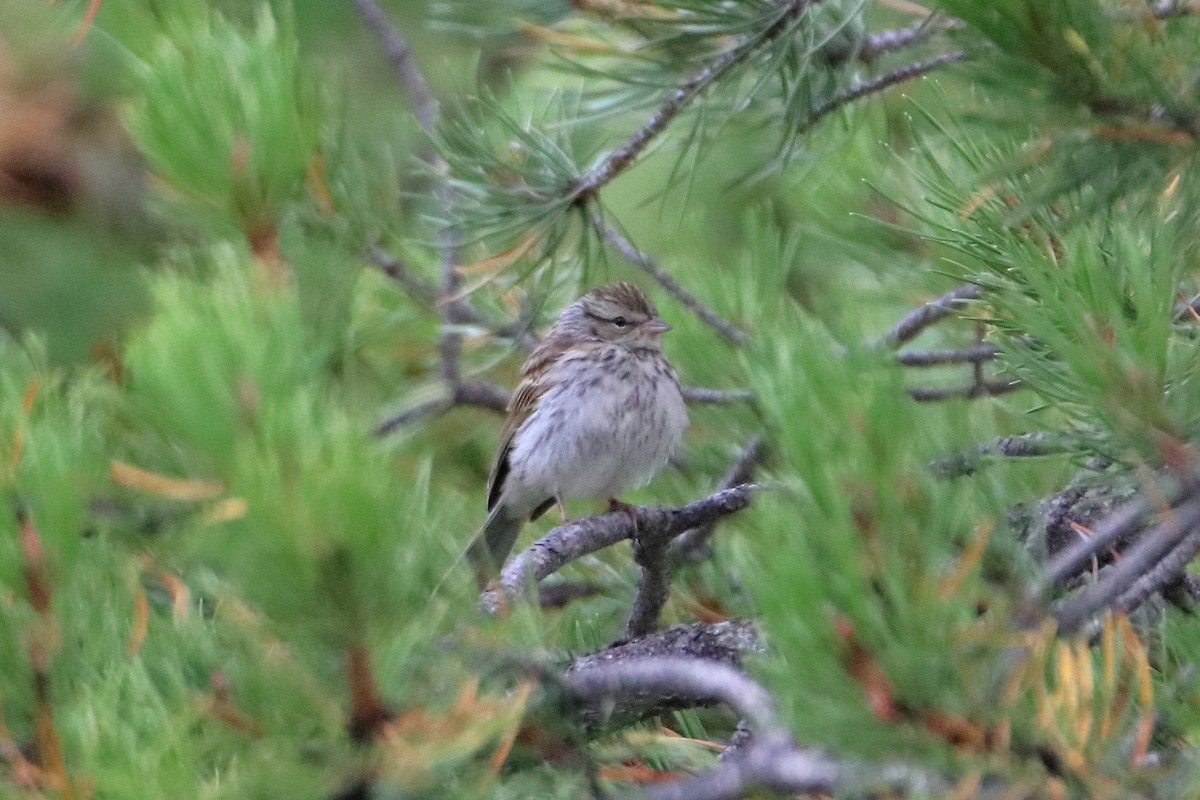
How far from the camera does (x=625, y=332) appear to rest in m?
4.23

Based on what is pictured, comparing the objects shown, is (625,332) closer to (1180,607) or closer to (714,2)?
(714,2)

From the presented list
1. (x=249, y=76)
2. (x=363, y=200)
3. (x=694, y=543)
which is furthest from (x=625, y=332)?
(x=249, y=76)

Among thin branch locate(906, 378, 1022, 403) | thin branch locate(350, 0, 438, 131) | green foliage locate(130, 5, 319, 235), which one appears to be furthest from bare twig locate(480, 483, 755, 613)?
thin branch locate(350, 0, 438, 131)

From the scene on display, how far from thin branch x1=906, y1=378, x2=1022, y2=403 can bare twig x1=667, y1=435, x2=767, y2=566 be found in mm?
359

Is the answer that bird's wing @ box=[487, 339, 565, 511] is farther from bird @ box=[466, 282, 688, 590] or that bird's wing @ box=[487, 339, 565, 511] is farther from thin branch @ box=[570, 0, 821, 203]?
thin branch @ box=[570, 0, 821, 203]

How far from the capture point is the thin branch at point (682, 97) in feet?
7.60

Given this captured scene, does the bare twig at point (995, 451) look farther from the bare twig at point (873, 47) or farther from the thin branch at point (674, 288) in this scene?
the thin branch at point (674, 288)

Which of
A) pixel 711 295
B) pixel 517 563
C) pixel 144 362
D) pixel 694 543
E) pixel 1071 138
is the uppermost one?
pixel 1071 138

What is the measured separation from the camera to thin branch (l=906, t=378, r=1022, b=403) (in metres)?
2.40

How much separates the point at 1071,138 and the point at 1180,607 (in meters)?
0.69

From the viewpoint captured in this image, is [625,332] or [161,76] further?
[625,332]

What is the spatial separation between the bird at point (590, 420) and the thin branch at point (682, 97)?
3.98ft

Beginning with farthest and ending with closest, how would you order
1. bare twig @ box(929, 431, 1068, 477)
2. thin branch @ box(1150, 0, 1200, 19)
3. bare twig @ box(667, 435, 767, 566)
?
bare twig @ box(667, 435, 767, 566) < thin branch @ box(1150, 0, 1200, 19) < bare twig @ box(929, 431, 1068, 477)

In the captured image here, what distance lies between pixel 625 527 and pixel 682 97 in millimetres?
816
